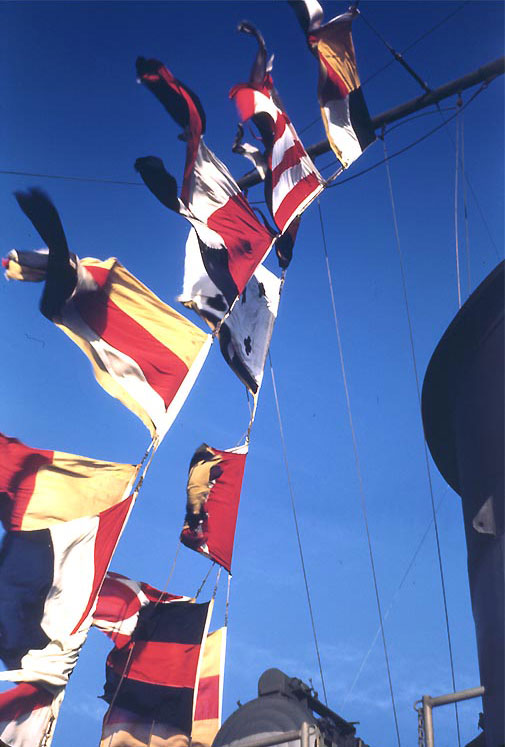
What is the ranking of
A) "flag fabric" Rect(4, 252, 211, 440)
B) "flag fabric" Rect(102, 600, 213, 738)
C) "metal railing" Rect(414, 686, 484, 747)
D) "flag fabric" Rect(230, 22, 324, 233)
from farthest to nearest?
1. "flag fabric" Rect(230, 22, 324, 233)
2. "flag fabric" Rect(102, 600, 213, 738)
3. "flag fabric" Rect(4, 252, 211, 440)
4. "metal railing" Rect(414, 686, 484, 747)

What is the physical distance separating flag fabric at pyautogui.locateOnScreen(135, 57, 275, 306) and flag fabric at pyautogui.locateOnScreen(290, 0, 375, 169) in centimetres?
285

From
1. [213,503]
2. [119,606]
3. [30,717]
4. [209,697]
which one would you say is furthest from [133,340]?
[209,697]

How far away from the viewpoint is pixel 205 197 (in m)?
11.5

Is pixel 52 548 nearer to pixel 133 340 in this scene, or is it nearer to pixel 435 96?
pixel 133 340

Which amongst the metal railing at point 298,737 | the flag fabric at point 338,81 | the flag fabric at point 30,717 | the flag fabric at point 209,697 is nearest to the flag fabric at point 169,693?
the flag fabric at point 209,697

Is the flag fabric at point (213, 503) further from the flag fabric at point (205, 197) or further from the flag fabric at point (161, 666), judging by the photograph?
the flag fabric at point (205, 197)

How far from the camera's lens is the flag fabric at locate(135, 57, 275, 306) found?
10734 mm

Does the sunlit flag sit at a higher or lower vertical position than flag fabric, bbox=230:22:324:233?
lower

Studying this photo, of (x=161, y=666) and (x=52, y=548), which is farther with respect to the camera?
(x=161, y=666)

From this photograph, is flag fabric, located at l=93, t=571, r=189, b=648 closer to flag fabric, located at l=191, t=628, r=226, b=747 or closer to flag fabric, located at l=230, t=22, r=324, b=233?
flag fabric, located at l=191, t=628, r=226, b=747

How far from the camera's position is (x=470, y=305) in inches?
401

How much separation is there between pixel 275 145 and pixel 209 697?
8681 millimetres

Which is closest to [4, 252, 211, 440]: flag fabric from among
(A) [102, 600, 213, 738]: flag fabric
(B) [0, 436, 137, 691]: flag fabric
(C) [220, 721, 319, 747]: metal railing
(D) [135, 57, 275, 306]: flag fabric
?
(B) [0, 436, 137, 691]: flag fabric

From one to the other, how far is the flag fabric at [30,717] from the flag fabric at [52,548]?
181 millimetres
